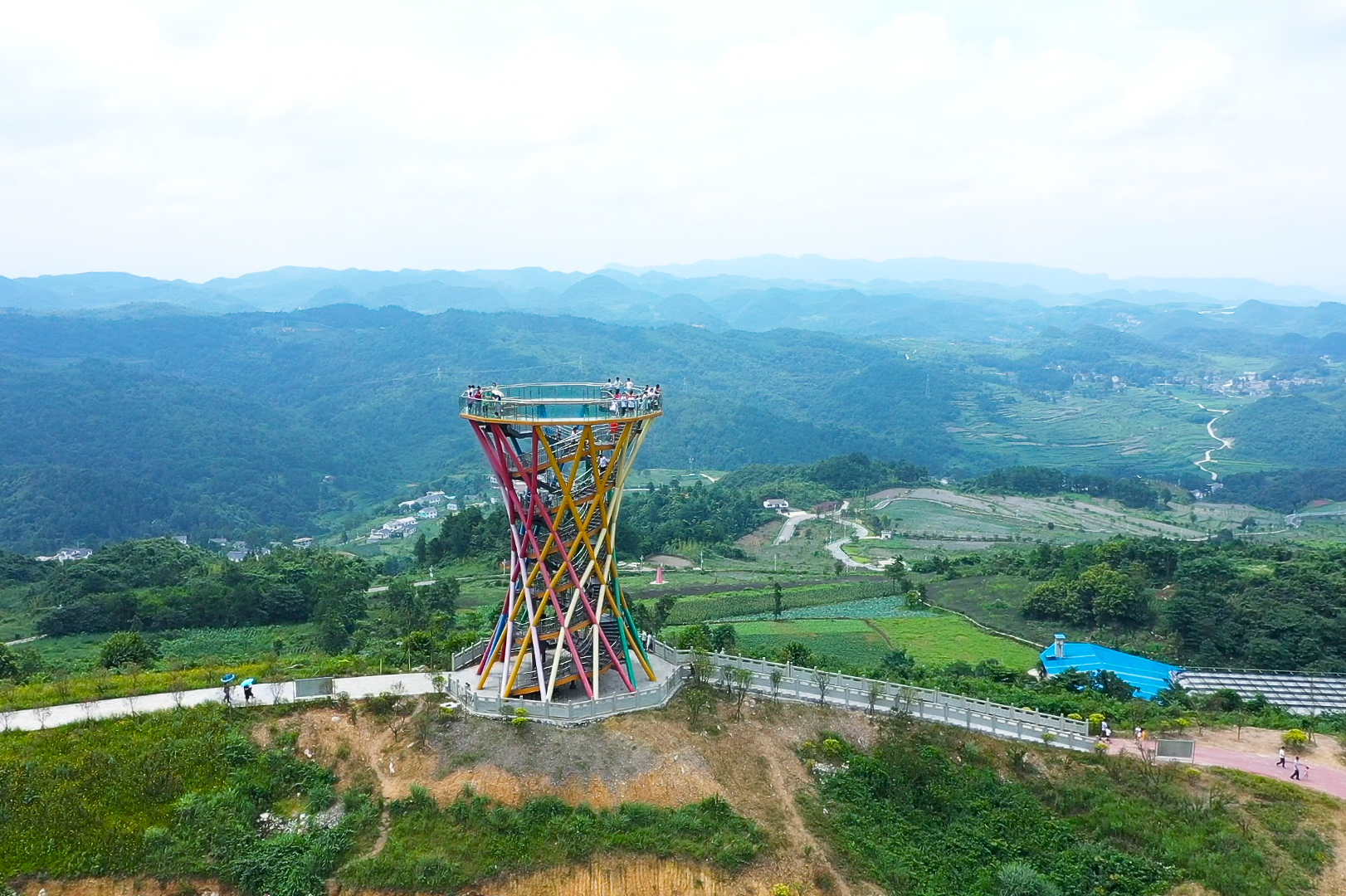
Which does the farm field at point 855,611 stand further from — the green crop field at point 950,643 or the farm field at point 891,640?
the green crop field at point 950,643

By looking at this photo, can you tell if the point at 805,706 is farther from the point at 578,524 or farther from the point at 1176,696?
the point at 1176,696

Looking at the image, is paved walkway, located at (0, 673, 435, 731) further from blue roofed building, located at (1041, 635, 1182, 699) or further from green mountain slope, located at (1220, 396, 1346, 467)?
green mountain slope, located at (1220, 396, 1346, 467)

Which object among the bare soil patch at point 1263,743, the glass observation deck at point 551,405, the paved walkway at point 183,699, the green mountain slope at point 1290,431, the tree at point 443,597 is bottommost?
the green mountain slope at point 1290,431

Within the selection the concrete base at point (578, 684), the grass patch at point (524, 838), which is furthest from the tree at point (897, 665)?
the grass patch at point (524, 838)

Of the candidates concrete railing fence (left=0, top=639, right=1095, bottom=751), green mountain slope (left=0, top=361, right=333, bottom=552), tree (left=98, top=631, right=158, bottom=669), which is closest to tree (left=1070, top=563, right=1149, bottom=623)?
concrete railing fence (left=0, top=639, right=1095, bottom=751)

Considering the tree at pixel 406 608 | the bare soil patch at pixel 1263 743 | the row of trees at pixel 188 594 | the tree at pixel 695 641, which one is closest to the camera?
the bare soil patch at pixel 1263 743

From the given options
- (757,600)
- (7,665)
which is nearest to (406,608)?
(7,665)

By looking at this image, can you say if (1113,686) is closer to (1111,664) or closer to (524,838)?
(1111,664)
